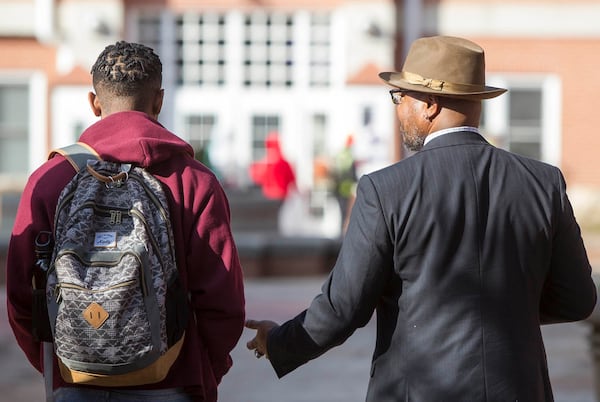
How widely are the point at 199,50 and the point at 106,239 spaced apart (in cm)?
2052

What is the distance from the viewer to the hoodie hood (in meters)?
3.47

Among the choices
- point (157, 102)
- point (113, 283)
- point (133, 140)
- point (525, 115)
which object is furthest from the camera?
point (525, 115)

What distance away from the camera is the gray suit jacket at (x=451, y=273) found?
3230 mm

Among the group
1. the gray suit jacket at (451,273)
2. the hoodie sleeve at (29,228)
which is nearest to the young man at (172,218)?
the hoodie sleeve at (29,228)

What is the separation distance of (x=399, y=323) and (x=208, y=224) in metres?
0.64

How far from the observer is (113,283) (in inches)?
126

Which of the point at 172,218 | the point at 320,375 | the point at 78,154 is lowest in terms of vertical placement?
the point at 320,375

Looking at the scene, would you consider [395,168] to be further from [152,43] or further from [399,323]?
[152,43]

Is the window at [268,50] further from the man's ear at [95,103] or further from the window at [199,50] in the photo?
the man's ear at [95,103]

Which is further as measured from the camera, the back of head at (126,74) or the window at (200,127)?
the window at (200,127)

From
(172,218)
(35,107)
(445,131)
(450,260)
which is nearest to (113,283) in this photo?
(172,218)

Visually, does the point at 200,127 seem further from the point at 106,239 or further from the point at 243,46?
the point at 106,239

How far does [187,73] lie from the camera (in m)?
23.5

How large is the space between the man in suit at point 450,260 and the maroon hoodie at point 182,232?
28cm
